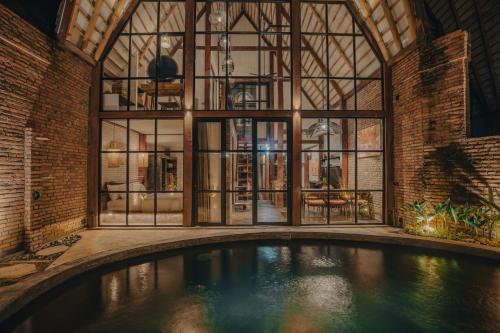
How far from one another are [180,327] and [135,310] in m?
0.70

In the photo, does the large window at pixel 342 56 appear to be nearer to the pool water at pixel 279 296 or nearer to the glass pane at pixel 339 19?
the glass pane at pixel 339 19

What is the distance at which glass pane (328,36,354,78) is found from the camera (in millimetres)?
7039

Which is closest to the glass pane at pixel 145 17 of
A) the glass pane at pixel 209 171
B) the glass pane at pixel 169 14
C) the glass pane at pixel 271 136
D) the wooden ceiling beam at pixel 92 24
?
the glass pane at pixel 169 14

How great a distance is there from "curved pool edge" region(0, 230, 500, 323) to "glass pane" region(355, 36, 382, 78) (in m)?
4.39

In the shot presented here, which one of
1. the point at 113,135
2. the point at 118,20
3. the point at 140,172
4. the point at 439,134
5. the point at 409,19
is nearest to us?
the point at 439,134

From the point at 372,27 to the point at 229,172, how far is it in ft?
17.2

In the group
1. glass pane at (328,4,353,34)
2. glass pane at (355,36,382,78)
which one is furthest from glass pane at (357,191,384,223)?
glass pane at (328,4,353,34)

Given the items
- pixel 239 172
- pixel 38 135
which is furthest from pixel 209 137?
pixel 38 135

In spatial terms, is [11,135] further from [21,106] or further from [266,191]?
[266,191]

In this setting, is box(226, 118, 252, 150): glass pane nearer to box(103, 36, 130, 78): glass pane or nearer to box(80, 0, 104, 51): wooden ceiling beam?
box(103, 36, 130, 78): glass pane

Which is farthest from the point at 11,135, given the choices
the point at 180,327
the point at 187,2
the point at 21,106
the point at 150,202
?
the point at 187,2

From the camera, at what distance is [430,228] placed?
551 cm

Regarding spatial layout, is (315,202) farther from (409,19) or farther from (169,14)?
(169,14)

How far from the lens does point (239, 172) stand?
6906mm
